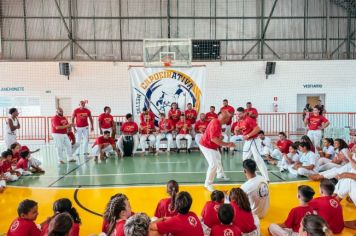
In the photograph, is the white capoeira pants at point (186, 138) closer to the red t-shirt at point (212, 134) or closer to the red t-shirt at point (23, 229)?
the red t-shirt at point (212, 134)

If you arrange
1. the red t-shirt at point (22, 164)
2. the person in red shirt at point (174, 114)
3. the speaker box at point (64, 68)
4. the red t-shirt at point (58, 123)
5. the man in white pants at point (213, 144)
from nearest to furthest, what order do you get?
the man in white pants at point (213, 144) < the red t-shirt at point (22, 164) < the red t-shirt at point (58, 123) < the person in red shirt at point (174, 114) < the speaker box at point (64, 68)

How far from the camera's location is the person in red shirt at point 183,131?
14375 millimetres

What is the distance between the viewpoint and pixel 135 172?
34.5 ft

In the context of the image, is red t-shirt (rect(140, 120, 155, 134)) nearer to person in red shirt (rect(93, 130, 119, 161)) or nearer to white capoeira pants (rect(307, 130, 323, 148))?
person in red shirt (rect(93, 130, 119, 161))

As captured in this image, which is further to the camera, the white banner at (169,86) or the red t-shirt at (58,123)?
the white banner at (169,86)

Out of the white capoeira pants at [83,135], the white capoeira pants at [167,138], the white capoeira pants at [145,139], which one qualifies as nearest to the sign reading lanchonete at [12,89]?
the white capoeira pants at [83,135]

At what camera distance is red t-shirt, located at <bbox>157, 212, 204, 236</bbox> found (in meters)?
3.95

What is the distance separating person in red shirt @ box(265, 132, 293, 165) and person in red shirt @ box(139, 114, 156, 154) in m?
5.19

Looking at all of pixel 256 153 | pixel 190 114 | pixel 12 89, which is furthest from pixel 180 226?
pixel 12 89

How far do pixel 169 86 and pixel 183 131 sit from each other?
2.46m

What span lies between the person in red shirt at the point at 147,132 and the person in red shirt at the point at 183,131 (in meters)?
1.14

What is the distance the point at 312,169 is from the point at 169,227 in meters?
6.68

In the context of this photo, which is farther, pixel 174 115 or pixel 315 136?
pixel 174 115

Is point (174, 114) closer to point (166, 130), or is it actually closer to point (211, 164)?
point (166, 130)
